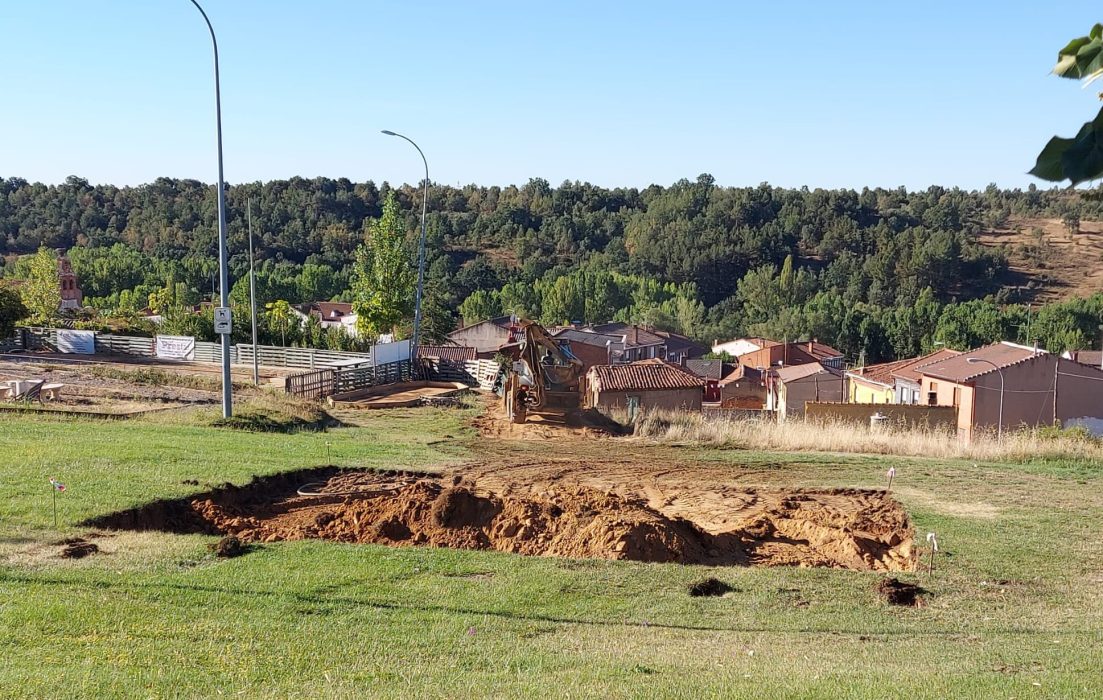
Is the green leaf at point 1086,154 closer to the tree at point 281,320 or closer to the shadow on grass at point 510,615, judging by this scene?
the shadow on grass at point 510,615

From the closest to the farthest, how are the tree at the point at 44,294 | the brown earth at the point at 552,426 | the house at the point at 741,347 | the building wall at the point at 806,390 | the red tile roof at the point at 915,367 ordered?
the brown earth at the point at 552,426 → the red tile roof at the point at 915,367 → the building wall at the point at 806,390 → the tree at the point at 44,294 → the house at the point at 741,347

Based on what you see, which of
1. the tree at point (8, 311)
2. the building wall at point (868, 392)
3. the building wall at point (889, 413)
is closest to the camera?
the building wall at point (889, 413)

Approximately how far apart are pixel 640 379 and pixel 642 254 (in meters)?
95.8

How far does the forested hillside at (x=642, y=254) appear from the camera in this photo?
93.9m

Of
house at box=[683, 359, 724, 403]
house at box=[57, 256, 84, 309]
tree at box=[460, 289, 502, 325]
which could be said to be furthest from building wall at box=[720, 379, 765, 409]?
house at box=[57, 256, 84, 309]

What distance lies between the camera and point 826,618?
34.1 feet

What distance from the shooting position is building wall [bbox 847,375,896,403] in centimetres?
4913

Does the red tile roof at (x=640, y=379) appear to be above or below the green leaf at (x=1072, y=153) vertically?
below

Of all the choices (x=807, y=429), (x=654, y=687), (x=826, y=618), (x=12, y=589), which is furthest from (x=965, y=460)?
(x=12, y=589)

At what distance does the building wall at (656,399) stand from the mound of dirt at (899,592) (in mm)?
23839

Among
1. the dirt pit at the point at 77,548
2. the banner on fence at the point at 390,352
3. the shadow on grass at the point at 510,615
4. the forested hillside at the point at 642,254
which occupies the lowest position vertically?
the shadow on grass at the point at 510,615

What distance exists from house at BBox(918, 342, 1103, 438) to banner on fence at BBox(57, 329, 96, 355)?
42.1m

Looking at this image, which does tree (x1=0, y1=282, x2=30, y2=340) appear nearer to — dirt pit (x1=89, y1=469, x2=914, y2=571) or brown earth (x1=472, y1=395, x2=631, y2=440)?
brown earth (x1=472, y1=395, x2=631, y2=440)

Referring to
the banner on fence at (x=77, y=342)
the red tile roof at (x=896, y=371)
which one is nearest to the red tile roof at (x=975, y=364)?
the red tile roof at (x=896, y=371)
